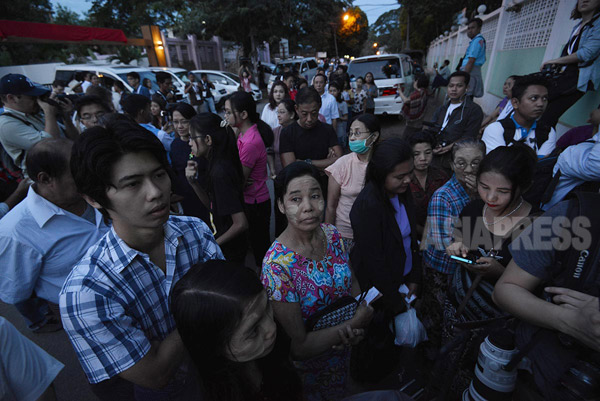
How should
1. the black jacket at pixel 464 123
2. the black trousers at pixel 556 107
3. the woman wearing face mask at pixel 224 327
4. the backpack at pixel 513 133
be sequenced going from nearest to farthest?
the woman wearing face mask at pixel 224 327, the backpack at pixel 513 133, the black trousers at pixel 556 107, the black jacket at pixel 464 123

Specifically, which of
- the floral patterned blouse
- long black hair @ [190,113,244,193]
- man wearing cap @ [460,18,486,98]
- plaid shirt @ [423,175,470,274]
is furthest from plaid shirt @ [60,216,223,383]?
man wearing cap @ [460,18,486,98]

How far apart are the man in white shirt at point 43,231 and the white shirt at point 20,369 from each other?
30.9 inches

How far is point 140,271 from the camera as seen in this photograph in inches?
48.0

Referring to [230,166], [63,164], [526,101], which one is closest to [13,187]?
[63,164]

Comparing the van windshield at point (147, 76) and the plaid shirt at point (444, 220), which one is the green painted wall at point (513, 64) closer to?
the plaid shirt at point (444, 220)

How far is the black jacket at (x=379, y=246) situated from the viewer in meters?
1.95

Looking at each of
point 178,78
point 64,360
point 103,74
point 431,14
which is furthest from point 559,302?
point 431,14

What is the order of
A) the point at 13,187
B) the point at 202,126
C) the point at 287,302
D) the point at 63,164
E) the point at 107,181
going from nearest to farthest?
the point at 107,181 → the point at 287,302 → the point at 63,164 → the point at 202,126 → the point at 13,187

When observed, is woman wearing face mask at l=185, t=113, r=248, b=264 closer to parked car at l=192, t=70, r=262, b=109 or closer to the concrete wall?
the concrete wall

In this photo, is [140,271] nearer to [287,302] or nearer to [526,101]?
[287,302]

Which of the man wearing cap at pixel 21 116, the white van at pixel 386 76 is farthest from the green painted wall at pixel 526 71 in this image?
the man wearing cap at pixel 21 116

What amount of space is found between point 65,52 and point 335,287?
2962 cm

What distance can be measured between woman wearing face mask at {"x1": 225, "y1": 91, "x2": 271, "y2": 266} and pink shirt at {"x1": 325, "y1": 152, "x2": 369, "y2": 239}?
30.8 inches

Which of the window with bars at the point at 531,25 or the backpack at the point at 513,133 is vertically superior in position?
the window with bars at the point at 531,25
